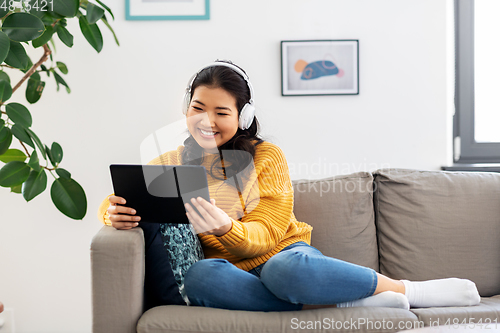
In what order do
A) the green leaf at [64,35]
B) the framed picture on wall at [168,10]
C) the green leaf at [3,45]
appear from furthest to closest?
the framed picture on wall at [168,10] < the green leaf at [64,35] < the green leaf at [3,45]

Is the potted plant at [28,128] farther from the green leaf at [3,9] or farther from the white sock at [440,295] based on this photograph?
the white sock at [440,295]

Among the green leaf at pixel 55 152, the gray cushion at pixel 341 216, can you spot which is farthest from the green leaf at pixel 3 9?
the gray cushion at pixel 341 216

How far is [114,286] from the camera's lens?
3.19 ft

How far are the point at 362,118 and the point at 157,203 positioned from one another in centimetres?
115

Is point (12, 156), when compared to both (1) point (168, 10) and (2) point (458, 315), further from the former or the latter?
(2) point (458, 315)

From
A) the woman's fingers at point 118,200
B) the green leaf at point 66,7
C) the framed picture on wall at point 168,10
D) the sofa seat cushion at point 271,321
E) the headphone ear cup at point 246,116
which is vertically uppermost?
the framed picture on wall at point 168,10

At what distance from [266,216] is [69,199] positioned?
1.76ft

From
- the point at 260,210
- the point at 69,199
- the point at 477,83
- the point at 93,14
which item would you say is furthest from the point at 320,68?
the point at 69,199

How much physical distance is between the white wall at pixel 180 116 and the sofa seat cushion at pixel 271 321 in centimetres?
90

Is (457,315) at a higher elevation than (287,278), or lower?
lower

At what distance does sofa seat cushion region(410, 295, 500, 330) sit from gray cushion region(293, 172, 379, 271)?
0.35 m

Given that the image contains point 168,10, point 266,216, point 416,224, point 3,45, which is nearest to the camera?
point 3,45

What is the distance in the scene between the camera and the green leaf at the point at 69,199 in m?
1.00

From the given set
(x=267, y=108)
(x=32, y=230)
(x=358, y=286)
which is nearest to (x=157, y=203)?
(x=358, y=286)
